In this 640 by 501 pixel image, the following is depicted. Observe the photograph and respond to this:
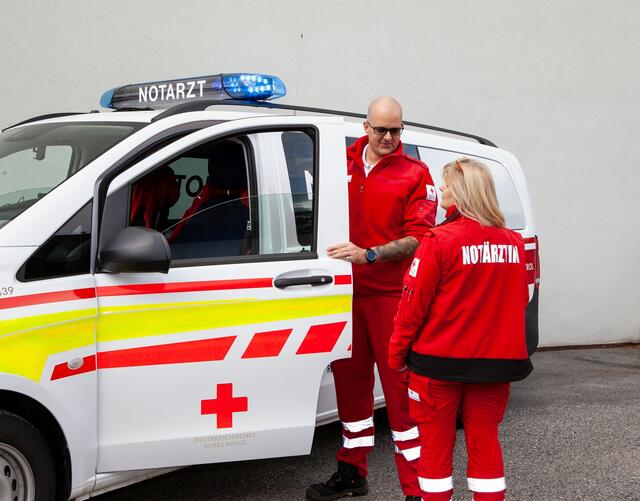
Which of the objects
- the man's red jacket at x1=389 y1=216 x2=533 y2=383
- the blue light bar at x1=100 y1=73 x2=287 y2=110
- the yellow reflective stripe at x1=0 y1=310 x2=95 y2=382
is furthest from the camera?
the blue light bar at x1=100 y1=73 x2=287 y2=110

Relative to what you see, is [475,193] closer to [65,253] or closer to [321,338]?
[321,338]

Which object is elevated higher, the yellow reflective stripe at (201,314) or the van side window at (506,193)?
the van side window at (506,193)

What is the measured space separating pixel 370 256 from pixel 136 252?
3.57ft

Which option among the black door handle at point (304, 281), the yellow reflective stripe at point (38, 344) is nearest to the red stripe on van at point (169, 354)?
the yellow reflective stripe at point (38, 344)

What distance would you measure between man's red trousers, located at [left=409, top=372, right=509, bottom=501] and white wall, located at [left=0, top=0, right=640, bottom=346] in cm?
425

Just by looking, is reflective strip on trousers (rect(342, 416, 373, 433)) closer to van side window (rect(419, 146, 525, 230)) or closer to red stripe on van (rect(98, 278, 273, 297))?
red stripe on van (rect(98, 278, 273, 297))

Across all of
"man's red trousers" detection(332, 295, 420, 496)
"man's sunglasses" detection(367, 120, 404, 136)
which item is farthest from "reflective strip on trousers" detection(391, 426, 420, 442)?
"man's sunglasses" detection(367, 120, 404, 136)

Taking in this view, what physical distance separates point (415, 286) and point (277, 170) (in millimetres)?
975

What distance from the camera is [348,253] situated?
12.3 feet

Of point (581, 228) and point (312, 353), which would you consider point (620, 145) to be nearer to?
point (581, 228)

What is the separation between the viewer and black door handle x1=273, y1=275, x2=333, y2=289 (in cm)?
359

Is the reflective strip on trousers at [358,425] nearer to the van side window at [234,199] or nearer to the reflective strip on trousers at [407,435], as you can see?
the reflective strip on trousers at [407,435]

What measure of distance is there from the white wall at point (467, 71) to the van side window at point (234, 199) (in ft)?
10.3

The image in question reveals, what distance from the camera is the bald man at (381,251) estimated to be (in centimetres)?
384
